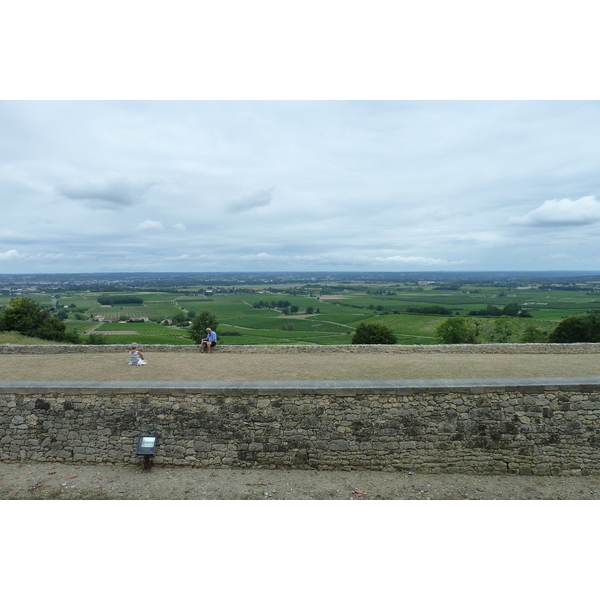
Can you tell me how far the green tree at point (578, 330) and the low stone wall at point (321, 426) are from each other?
21806 millimetres

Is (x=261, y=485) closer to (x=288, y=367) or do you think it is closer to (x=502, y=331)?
(x=288, y=367)

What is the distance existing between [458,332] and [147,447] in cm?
2763

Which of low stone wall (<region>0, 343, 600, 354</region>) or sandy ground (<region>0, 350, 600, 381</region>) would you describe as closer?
sandy ground (<region>0, 350, 600, 381</region>)

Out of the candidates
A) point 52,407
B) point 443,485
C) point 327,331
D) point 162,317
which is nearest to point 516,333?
point 327,331

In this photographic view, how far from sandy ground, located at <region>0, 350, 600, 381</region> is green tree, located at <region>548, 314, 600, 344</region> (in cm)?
1768

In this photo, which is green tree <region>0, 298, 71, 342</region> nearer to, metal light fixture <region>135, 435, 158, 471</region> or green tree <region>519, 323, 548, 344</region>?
metal light fixture <region>135, 435, 158, 471</region>

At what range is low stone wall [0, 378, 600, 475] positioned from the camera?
7.29 meters

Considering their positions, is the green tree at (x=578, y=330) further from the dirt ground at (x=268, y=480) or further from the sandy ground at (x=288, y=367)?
the dirt ground at (x=268, y=480)

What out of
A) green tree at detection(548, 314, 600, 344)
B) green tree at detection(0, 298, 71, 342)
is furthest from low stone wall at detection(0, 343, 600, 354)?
green tree at detection(548, 314, 600, 344)

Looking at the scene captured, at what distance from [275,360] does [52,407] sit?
206 inches

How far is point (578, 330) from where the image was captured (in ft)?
82.2

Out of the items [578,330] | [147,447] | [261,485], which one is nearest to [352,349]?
[261,485]

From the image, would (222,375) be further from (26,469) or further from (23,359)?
(23,359)

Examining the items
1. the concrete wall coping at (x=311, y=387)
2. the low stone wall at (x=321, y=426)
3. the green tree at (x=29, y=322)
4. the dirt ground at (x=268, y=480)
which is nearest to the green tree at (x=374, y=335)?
the dirt ground at (x=268, y=480)
